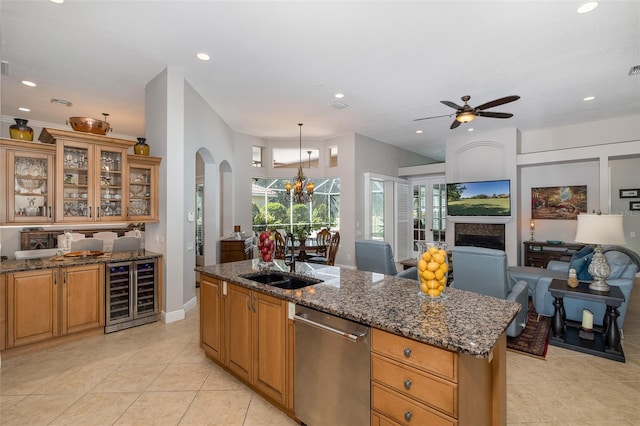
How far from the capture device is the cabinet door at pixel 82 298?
321 cm

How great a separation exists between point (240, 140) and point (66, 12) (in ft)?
13.9

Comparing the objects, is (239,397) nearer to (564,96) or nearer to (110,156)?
(110,156)

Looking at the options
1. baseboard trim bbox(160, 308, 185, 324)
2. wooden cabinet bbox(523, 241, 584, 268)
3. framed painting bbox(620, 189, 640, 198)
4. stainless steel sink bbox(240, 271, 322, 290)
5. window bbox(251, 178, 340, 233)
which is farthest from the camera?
window bbox(251, 178, 340, 233)

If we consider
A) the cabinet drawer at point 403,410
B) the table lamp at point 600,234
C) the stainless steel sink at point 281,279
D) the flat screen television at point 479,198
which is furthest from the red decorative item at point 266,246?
the flat screen television at point 479,198

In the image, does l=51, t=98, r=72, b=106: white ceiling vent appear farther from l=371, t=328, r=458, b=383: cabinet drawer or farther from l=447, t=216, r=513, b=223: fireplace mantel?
l=447, t=216, r=513, b=223: fireplace mantel

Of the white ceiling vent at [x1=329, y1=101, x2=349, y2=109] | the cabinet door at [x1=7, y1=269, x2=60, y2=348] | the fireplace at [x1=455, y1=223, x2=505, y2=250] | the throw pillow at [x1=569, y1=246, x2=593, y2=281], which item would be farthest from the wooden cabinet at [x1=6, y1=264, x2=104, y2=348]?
the fireplace at [x1=455, y1=223, x2=505, y2=250]

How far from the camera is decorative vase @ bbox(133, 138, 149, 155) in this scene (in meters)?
3.85

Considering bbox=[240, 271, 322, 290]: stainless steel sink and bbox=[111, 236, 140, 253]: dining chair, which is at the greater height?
bbox=[111, 236, 140, 253]: dining chair

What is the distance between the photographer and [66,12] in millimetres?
2781

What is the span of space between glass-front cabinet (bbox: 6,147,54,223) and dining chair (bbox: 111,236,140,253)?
3.61 ft

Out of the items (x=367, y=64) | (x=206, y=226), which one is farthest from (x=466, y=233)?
(x=206, y=226)

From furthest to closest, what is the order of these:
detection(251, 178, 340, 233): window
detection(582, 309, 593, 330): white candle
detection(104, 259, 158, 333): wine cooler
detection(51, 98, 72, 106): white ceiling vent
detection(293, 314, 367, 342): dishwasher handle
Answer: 1. detection(251, 178, 340, 233): window
2. detection(51, 98, 72, 106): white ceiling vent
3. detection(104, 259, 158, 333): wine cooler
4. detection(582, 309, 593, 330): white candle
5. detection(293, 314, 367, 342): dishwasher handle

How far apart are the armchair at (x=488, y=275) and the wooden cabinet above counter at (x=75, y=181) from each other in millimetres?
4004

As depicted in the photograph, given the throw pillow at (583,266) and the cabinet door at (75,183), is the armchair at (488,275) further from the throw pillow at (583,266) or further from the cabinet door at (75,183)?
the cabinet door at (75,183)
